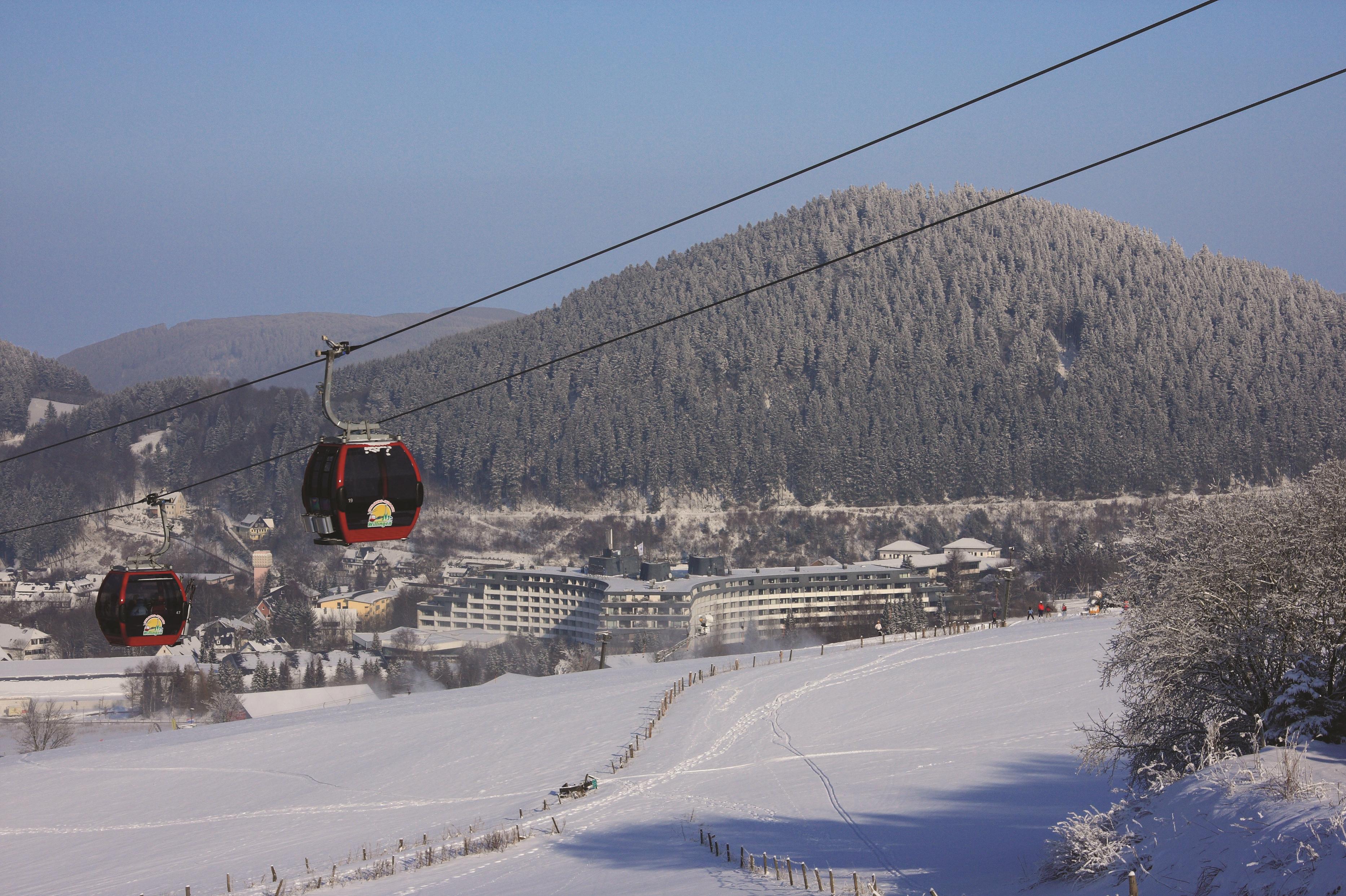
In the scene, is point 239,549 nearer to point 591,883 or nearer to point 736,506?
point 736,506

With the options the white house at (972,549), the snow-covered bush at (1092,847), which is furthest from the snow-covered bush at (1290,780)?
the white house at (972,549)

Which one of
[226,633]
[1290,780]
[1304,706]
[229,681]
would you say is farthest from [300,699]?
[1290,780]

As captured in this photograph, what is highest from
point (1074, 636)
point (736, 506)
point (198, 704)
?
point (736, 506)

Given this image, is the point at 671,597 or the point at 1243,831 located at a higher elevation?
the point at 671,597

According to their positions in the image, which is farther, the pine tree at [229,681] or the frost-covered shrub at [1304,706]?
the pine tree at [229,681]

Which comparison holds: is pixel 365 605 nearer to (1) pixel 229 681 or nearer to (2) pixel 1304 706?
(1) pixel 229 681

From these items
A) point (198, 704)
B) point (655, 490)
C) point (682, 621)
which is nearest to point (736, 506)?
point (655, 490)

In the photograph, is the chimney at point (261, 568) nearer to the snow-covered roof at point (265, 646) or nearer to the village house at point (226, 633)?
the village house at point (226, 633)
